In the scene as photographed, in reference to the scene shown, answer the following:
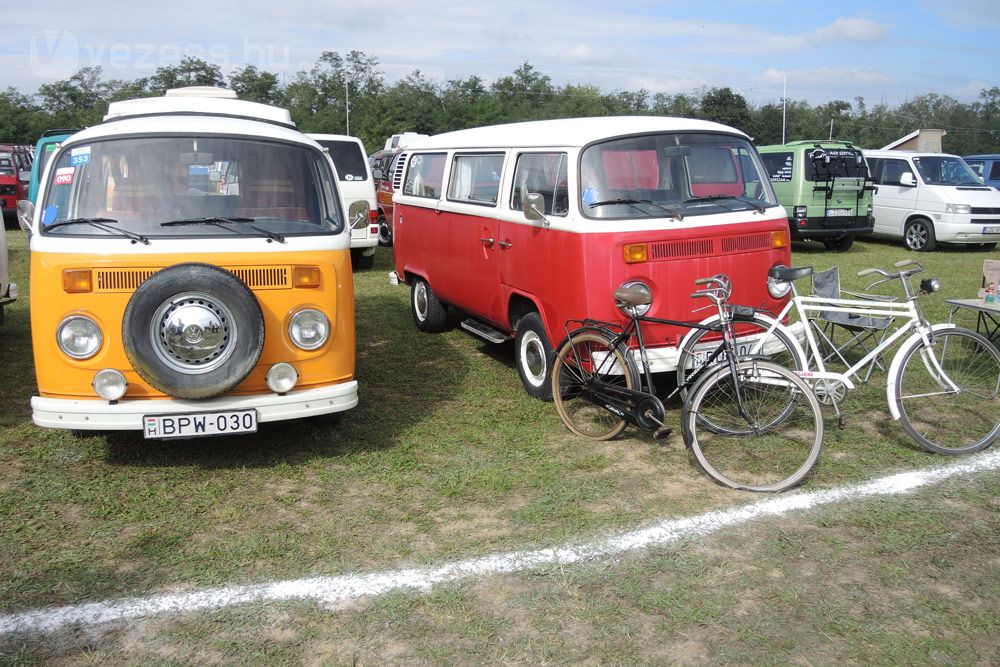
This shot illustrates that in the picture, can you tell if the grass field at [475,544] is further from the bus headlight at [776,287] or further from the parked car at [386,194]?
the parked car at [386,194]

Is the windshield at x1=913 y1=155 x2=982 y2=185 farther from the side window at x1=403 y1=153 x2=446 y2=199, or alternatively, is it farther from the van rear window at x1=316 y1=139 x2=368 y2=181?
the side window at x1=403 y1=153 x2=446 y2=199

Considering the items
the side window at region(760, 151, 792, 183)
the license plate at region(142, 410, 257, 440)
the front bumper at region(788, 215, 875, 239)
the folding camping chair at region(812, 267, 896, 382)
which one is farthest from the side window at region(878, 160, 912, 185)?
the license plate at region(142, 410, 257, 440)

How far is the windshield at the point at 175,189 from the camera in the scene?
5270 mm

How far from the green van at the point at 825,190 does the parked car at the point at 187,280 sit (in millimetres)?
12605

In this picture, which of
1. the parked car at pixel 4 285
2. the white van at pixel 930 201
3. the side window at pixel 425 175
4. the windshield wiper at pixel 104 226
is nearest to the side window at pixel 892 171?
the white van at pixel 930 201

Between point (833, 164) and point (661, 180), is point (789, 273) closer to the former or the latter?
point (661, 180)

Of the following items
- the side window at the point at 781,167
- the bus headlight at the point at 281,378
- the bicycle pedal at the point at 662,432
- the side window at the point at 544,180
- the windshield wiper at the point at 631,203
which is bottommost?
the bicycle pedal at the point at 662,432

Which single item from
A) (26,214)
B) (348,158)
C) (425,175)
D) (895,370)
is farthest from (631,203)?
(348,158)

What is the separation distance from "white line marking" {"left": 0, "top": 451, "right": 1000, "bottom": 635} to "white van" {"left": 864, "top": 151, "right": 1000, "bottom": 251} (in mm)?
13629

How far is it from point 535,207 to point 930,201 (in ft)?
44.2

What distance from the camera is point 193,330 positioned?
194 inches

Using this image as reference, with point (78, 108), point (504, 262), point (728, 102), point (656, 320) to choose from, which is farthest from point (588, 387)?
point (78, 108)

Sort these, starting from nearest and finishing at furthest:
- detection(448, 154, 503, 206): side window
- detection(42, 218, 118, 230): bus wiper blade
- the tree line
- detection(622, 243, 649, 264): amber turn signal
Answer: detection(42, 218, 118, 230): bus wiper blade
detection(622, 243, 649, 264): amber turn signal
detection(448, 154, 503, 206): side window
the tree line

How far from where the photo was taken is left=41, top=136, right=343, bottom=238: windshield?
5.27 m
